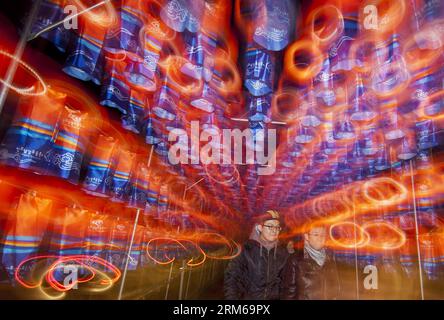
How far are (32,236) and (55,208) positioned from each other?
0.66 metres

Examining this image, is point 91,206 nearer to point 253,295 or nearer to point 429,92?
point 253,295

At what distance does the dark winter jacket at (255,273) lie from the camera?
292 centimetres

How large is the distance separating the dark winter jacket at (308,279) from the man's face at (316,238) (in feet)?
0.56

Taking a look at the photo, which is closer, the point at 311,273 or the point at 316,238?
the point at 311,273

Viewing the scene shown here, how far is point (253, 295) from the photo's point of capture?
9.56ft

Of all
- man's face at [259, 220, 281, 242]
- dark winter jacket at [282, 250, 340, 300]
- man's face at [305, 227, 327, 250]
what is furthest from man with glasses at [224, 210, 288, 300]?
man's face at [305, 227, 327, 250]

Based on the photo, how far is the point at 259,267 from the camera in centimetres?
301

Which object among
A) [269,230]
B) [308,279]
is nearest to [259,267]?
[269,230]

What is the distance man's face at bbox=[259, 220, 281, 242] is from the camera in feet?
10.1

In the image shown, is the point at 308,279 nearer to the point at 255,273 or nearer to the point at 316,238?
the point at 316,238

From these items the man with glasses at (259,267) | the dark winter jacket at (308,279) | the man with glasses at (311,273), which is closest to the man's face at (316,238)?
the man with glasses at (311,273)

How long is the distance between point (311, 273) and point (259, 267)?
34.5 inches

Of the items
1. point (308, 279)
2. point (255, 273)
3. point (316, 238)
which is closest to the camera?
point (255, 273)

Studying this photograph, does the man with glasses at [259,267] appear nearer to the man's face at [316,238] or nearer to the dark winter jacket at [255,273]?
the dark winter jacket at [255,273]
